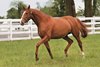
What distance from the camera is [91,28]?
1126 inches

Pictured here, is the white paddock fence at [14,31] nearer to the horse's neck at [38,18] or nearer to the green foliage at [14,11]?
the horse's neck at [38,18]

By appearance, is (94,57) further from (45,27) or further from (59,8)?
(59,8)

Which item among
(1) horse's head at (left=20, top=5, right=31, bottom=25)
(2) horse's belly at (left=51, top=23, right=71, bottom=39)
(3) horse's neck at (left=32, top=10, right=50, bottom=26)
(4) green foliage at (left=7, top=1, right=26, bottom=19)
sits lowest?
(4) green foliage at (left=7, top=1, right=26, bottom=19)

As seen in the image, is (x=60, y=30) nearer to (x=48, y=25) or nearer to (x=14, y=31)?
(x=48, y=25)

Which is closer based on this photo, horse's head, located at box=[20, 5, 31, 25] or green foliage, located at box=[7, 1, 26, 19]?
horse's head, located at box=[20, 5, 31, 25]

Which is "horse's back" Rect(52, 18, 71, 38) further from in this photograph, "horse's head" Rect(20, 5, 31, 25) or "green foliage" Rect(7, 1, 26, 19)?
"green foliage" Rect(7, 1, 26, 19)

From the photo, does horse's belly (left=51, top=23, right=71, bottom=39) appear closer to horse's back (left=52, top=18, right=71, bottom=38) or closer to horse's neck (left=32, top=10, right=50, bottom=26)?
horse's back (left=52, top=18, right=71, bottom=38)

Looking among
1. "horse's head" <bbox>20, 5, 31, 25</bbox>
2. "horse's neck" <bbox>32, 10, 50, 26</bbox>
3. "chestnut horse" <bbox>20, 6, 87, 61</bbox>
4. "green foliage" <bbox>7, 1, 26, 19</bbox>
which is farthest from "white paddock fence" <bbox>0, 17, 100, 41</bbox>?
Answer: "green foliage" <bbox>7, 1, 26, 19</bbox>

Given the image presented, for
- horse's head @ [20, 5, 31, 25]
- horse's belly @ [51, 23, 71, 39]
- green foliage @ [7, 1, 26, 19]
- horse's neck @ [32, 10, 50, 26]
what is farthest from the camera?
green foliage @ [7, 1, 26, 19]

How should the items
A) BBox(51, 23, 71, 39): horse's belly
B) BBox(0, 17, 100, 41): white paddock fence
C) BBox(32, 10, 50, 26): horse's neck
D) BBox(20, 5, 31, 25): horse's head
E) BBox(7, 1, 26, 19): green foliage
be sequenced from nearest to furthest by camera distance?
BBox(20, 5, 31, 25): horse's head, BBox(32, 10, 50, 26): horse's neck, BBox(51, 23, 71, 39): horse's belly, BBox(0, 17, 100, 41): white paddock fence, BBox(7, 1, 26, 19): green foliage

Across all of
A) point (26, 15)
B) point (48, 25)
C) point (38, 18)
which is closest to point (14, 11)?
point (38, 18)

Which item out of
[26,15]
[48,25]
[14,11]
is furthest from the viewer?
[14,11]

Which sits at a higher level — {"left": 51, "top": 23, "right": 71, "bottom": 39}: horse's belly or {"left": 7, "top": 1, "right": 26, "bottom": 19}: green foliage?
{"left": 51, "top": 23, "right": 71, "bottom": 39}: horse's belly

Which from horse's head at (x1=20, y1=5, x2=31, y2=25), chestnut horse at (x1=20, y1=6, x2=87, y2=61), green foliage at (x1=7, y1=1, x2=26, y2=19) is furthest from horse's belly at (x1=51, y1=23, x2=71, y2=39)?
green foliage at (x1=7, y1=1, x2=26, y2=19)
